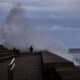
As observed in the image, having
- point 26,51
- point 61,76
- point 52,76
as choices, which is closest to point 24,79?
point 52,76

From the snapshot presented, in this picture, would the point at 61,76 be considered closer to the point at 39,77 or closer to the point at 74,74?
the point at 74,74

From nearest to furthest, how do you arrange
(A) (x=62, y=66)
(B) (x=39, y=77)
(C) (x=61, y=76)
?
(C) (x=61, y=76) < (A) (x=62, y=66) < (B) (x=39, y=77)

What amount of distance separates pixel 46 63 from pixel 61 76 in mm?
849

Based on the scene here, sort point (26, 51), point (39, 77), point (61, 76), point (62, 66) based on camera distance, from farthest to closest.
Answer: point (26, 51)
point (39, 77)
point (62, 66)
point (61, 76)

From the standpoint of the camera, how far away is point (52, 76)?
236 inches

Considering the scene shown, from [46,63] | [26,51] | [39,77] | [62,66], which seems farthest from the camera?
[26,51]

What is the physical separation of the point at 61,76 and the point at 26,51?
11260 millimetres

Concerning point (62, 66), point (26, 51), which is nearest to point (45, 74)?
point (62, 66)

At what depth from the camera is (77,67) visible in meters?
5.77

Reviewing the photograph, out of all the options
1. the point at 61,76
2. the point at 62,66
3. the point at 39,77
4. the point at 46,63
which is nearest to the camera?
the point at 61,76

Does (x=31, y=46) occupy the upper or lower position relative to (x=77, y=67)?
upper

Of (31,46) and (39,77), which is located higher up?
(31,46)

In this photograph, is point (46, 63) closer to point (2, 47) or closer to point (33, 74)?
point (33, 74)

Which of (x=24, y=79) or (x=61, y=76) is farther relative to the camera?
(x=24, y=79)
